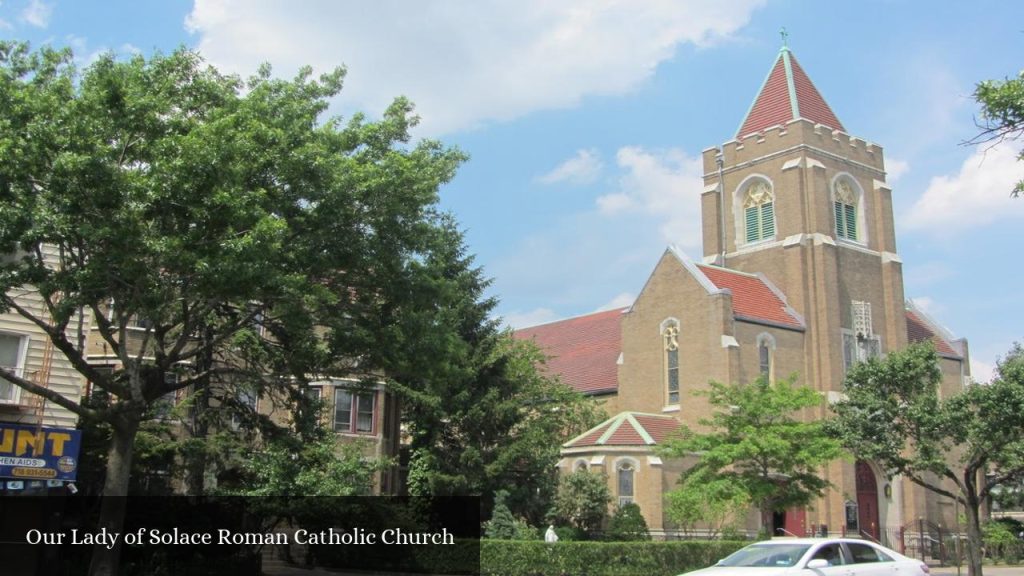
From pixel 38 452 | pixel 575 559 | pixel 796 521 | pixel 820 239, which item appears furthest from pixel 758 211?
pixel 38 452

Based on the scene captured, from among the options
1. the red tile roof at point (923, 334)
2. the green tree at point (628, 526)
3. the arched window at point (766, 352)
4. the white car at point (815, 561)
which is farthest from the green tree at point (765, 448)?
the red tile roof at point (923, 334)

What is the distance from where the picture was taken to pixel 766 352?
134 feet

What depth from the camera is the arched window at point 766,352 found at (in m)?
40.4

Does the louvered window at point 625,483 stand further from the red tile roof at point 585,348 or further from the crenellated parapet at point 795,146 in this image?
the crenellated parapet at point 795,146

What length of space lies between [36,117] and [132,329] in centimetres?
1551

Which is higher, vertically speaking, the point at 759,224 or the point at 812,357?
the point at 759,224

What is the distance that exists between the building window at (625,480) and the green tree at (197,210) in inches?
689

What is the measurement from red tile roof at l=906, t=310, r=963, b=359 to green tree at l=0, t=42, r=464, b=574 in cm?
3491

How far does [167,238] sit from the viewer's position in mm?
16047

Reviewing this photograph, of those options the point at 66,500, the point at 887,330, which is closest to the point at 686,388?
the point at 887,330

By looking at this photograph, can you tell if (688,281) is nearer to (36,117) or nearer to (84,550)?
(84,550)

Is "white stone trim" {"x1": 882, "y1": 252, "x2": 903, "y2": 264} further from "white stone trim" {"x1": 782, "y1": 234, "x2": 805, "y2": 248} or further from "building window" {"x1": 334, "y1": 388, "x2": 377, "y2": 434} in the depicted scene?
"building window" {"x1": 334, "y1": 388, "x2": 377, "y2": 434}

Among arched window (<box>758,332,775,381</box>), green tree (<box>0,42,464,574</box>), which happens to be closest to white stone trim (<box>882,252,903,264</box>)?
arched window (<box>758,332,775,381</box>)

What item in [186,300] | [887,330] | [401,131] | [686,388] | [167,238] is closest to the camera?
[167,238]
